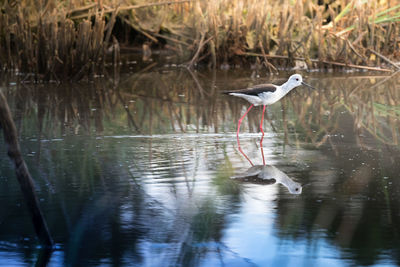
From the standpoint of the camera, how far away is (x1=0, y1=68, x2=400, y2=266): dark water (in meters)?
4.43

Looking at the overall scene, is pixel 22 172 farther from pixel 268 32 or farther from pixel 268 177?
pixel 268 32

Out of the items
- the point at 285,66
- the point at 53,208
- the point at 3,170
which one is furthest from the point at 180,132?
the point at 285,66

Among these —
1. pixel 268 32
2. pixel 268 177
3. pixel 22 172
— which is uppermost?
pixel 268 32

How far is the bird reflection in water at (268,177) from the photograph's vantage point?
19.2ft

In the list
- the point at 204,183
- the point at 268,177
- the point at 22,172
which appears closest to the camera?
the point at 22,172

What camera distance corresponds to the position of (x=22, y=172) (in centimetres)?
422

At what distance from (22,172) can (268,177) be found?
2.46 meters

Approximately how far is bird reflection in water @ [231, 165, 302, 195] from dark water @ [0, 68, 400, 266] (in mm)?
16

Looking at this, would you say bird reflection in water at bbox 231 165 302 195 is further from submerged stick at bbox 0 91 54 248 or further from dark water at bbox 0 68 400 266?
submerged stick at bbox 0 91 54 248

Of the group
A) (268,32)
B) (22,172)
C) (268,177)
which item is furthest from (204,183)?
(268,32)

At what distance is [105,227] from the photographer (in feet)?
15.9

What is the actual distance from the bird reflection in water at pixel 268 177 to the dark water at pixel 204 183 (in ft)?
0.05

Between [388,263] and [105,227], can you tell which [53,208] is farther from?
[388,263]

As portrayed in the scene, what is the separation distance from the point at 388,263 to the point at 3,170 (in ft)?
11.1
